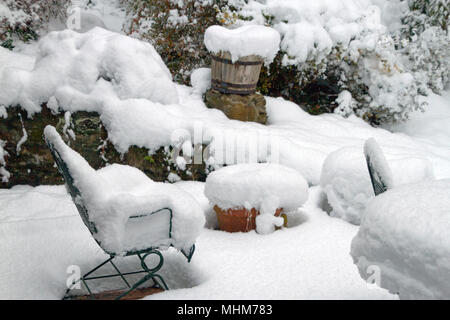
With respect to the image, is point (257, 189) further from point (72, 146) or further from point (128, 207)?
point (72, 146)

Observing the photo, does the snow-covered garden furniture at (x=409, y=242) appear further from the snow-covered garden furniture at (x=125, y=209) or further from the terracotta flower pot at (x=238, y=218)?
the terracotta flower pot at (x=238, y=218)

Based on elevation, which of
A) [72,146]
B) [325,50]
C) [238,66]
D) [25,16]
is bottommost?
[72,146]

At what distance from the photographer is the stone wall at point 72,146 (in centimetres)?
383

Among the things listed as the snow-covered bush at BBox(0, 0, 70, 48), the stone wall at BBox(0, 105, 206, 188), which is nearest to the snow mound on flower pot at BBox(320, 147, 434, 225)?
the stone wall at BBox(0, 105, 206, 188)

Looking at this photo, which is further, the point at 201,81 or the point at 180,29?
the point at 180,29

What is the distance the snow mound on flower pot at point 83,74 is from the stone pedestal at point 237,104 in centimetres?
86

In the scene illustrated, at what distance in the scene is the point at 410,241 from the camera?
1381 mm

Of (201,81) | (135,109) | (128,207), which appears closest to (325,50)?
(201,81)

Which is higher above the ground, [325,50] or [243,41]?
[243,41]

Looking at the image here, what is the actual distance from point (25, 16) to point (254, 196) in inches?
198

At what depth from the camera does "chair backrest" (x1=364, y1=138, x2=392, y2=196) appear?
2104 millimetres

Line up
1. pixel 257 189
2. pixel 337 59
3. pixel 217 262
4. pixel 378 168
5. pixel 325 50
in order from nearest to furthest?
pixel 378 168
pixel 217 262
pixel 257 189
pixel 325 50
pixel 337 59

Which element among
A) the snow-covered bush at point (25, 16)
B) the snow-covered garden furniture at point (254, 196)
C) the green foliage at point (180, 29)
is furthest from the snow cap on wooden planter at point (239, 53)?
the snow-covered bush at point (25, 16)

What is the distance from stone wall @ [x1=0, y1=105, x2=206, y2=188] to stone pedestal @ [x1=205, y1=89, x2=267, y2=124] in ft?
3.51
